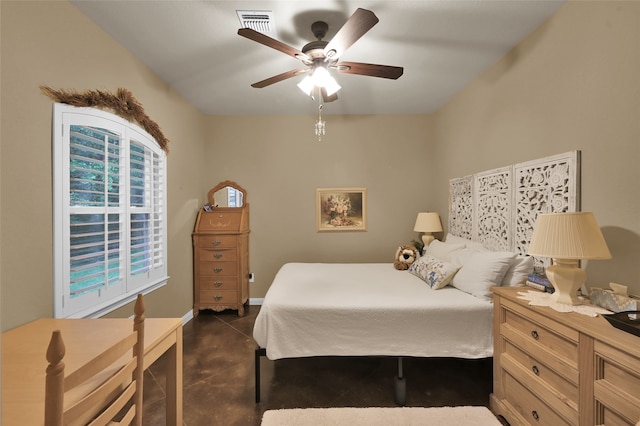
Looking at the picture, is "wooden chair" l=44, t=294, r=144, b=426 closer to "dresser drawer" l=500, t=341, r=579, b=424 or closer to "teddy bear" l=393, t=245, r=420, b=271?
"dresser drawer" l=500, t=341, r=579, b=424

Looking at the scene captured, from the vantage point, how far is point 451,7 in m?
1.83

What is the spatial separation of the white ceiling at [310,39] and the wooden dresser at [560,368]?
1980mm

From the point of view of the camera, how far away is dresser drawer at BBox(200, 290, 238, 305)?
3.46m

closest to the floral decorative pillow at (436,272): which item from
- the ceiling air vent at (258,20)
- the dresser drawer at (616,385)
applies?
the dresser drawer at (616,385)

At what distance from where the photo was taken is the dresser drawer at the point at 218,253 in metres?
3.49

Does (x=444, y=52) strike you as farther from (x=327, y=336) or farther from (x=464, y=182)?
(x=327, y=336)

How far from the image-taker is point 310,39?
2.17 meters

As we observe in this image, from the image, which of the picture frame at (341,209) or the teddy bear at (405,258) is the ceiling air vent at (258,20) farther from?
the teddy bear at (405,258)

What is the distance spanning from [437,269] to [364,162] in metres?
2.07

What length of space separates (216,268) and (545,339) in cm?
332

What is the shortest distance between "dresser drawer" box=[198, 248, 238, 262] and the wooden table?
6.40 feet

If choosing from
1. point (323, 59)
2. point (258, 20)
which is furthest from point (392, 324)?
point (258, 20)

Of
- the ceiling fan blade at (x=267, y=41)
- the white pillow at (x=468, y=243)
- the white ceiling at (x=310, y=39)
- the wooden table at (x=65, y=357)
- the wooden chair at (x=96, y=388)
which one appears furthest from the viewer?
the white pillow at (x=468, y=243)

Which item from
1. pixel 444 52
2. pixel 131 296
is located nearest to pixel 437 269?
pixel 444 52
